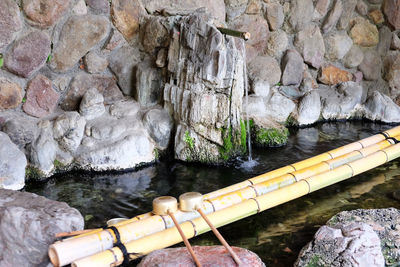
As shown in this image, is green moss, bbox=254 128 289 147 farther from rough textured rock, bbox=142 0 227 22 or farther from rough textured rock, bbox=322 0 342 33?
rough textured rock, bbox=322 0 342 33

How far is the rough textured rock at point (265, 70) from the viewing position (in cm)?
579

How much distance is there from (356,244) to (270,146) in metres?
2.58

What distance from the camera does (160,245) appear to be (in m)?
2.71

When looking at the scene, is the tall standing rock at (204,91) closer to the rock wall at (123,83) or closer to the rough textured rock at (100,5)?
the rock wall at (123,83)

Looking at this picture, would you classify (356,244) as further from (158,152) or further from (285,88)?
(285,88)

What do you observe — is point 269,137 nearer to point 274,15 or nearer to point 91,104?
point 274,15

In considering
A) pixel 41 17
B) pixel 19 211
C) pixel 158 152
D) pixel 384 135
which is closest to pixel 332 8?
pixel 384 135

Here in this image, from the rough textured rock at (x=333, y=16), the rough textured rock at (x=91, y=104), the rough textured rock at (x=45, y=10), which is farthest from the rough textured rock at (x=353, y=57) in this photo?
the rough textured rock at (x=45, y=10)

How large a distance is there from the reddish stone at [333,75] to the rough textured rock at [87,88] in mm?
3250

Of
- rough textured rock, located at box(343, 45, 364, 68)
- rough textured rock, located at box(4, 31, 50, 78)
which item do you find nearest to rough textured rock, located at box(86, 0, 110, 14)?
rough textured rock, located at box(4, 31, 50, 78)

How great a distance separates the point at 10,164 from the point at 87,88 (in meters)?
1.29

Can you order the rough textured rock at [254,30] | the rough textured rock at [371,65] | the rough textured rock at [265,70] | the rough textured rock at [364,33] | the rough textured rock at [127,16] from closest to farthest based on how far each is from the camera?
1. the rough textured rock at [127,16]
2. the rough textured rock at [254,30]
3. the rough textured rock at [265,70]
4. the rough textured rock at [364,33]
5. the rough textured rock at [371,65]

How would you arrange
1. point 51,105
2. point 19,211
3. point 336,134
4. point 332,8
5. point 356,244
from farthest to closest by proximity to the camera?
point 332,8 → point 336,134 → point 51,105 → point 356,244 → point 19,211

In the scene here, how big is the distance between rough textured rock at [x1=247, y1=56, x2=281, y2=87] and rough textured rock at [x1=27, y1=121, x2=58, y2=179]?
111 inches
